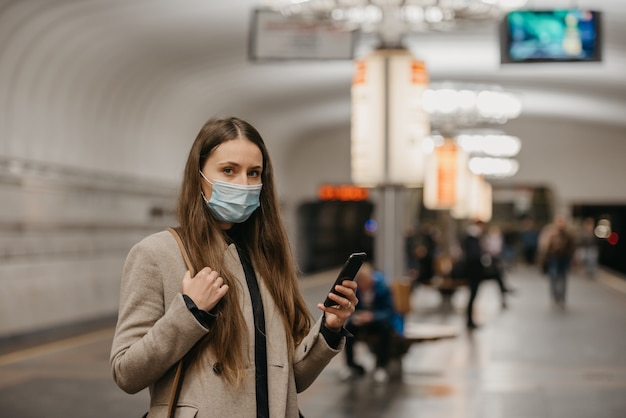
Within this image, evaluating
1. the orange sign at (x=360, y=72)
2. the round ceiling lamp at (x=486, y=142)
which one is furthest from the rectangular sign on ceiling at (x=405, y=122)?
the round ceiling lamp at (x=486, y=142)

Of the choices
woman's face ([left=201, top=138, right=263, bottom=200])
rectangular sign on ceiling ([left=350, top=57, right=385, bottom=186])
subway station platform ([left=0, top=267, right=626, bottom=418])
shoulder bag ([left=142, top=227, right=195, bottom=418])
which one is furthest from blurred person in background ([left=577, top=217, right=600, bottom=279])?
shoulder bag ([left=142, top=227, right=195, bottom=418])

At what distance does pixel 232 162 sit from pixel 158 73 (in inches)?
663

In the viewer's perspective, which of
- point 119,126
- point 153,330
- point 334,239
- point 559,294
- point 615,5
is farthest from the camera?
point 334,239

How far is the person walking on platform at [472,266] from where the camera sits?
17.2m

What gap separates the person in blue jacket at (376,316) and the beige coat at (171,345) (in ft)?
26.8

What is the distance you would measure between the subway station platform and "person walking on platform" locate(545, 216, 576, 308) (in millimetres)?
4221

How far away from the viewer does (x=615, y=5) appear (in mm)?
16562

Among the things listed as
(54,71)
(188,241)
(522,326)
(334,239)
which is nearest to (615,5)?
(522,326)

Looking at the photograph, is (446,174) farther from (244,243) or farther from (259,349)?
(259,349)

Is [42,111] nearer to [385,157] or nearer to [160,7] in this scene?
[160,7]

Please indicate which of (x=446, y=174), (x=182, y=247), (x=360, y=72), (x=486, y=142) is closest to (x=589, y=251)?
(x=486, y=142)

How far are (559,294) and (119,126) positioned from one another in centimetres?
1018

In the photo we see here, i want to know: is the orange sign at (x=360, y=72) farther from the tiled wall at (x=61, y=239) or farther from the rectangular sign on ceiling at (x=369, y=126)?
the tiled wall at (x=61, y=239)

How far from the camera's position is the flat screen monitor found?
13750mm
